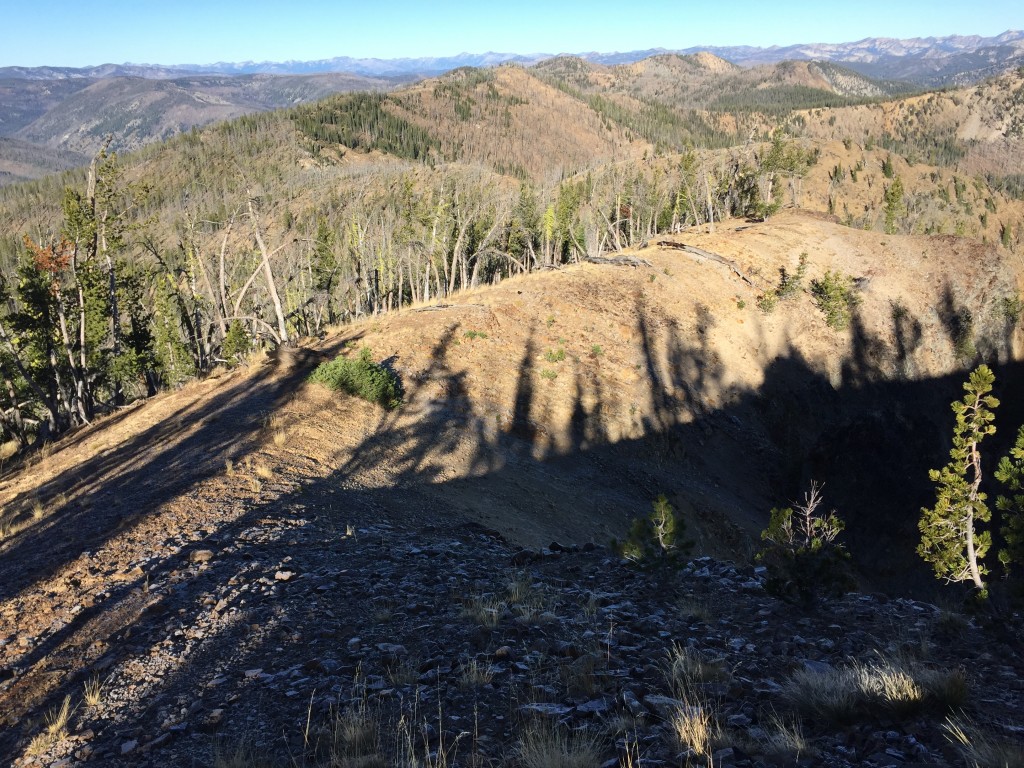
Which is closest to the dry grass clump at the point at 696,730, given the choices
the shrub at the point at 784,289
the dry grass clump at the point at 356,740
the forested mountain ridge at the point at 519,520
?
the forested mountain ridge at the point at 519,520

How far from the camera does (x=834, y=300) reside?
38906 millimetres

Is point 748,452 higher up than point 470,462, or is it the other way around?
point 470,462

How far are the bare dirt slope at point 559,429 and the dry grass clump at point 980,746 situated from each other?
8296mm

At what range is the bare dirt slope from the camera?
34.3ft

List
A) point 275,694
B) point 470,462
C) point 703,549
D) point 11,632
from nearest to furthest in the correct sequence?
1. point 275,694
2. point 11,632
3. point 470,462
4. point 703,549

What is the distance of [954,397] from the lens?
1607 inches

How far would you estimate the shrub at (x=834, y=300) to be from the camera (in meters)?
38.8

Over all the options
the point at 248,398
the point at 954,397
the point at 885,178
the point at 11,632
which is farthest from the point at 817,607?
the point at 885,178

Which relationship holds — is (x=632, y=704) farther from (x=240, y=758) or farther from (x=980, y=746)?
(x=240, y=758)

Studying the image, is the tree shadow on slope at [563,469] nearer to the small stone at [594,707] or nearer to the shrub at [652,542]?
the small stone at [594,707]

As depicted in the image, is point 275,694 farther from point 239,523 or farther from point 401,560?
point 239,523

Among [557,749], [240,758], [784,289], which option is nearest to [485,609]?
[557,749]

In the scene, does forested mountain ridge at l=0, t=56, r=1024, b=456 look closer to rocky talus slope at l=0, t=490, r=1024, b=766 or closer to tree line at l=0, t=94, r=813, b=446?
tree line at l=0, t=94, r=813, b=446

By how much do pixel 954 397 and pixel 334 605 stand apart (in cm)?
4635
